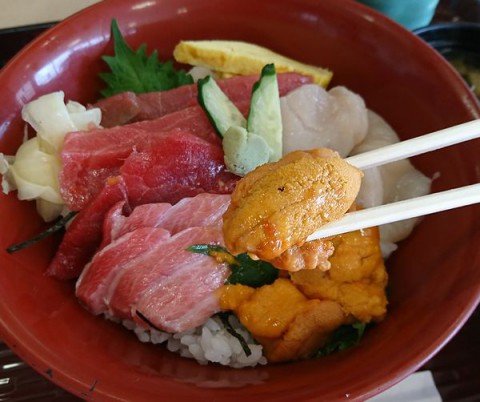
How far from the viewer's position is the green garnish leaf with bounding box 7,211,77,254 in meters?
1.57

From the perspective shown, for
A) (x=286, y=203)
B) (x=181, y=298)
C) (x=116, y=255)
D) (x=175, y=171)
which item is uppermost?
(x=286, y=203)

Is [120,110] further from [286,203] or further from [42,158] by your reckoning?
[286,203]

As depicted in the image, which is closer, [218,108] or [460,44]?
[218,108]

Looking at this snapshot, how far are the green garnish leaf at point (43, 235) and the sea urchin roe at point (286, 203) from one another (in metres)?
0.71

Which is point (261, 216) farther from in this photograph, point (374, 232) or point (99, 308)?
point (99, 308)

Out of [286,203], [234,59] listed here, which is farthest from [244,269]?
[234,59]

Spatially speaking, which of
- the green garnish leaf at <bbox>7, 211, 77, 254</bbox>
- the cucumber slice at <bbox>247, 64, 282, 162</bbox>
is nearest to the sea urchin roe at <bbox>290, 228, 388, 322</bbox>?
the cucumber slice at <bbox>247, 64, 282, 162</bbox>

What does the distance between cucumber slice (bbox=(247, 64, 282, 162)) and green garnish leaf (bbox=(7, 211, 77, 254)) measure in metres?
0.68

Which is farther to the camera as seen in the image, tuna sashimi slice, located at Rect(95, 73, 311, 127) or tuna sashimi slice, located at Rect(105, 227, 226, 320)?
tuna sashimi slice, located at Rect(95, 73, 311, 127)

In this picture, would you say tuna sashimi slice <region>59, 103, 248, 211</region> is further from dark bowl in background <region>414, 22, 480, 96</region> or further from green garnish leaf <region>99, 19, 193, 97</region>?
dark bowl in background <region>414, 22, 480, 96</region>

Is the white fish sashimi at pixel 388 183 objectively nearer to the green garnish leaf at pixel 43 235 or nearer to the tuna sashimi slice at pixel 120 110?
the tuna sashimi slice at pixel 120 110

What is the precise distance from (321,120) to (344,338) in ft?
2.58

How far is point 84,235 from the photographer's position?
5.25 feet

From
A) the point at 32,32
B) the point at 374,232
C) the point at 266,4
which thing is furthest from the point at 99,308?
the point at 32,32
